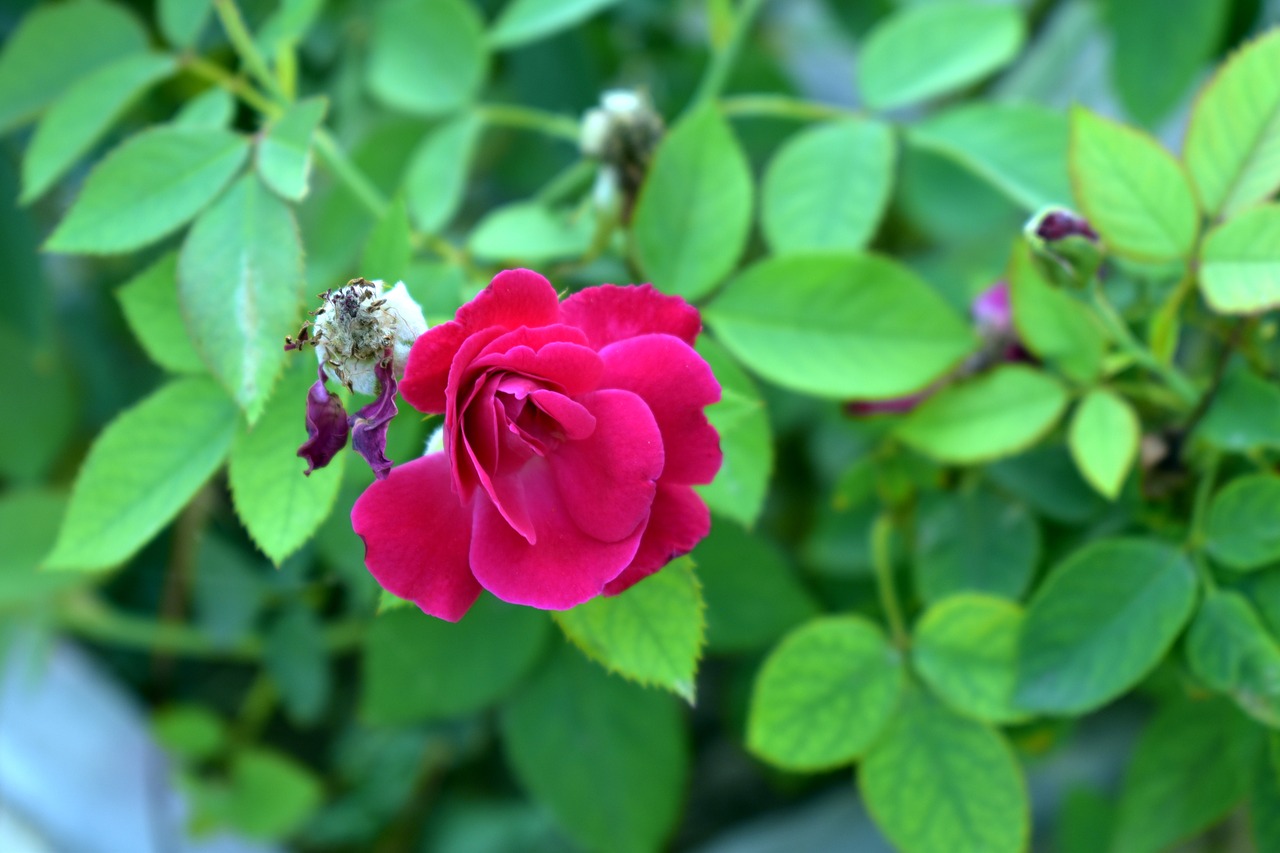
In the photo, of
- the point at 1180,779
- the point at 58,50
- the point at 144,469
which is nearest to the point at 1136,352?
the point at 1180,779

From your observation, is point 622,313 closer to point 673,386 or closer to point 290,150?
point 673,386

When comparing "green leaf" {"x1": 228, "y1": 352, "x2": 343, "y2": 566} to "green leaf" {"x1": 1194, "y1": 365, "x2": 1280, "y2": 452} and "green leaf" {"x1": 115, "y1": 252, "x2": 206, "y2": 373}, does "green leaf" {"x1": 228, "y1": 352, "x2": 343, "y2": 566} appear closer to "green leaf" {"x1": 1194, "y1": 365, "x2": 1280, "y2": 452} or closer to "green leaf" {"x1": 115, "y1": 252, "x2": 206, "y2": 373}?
"green leaf" {"x1": 115, "y1": 252, "x2": 206, "y2": 373}

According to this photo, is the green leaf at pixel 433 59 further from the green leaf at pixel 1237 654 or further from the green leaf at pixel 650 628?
the green leaf at pixel 1237 654

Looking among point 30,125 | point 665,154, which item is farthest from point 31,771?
point 665,154

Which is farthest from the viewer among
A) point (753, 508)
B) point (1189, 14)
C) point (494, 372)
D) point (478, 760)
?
point (478, 760)

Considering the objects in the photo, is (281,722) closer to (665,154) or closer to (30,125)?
(30,125)

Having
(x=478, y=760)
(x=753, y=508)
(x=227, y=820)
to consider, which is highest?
(x=753, y=508)

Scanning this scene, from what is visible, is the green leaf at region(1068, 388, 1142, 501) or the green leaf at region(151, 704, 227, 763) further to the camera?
the green leaf at region(151, 704, 227, 763)

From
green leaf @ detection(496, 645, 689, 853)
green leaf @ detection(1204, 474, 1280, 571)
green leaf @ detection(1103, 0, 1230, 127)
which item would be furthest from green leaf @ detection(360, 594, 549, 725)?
green leaf @ detection(1103, 0, 1230, 127)
